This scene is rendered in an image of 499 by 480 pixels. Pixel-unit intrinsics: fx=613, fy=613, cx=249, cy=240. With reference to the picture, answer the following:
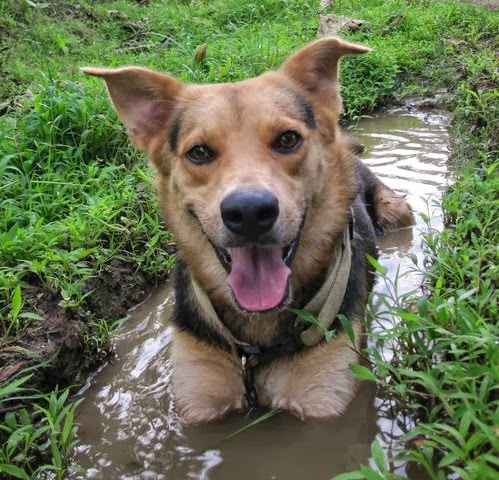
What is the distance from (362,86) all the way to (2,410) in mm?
6623

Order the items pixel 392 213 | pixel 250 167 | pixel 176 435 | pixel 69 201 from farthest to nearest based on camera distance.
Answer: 1. pixel 392 213
2. pixel 69 201
3. pixel 176 435
4. pixel 250 167

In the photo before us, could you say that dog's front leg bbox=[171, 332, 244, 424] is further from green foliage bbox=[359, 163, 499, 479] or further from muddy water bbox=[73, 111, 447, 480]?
green foliage bbox=[359, 163, 499, 479]

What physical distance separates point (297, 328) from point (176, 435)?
0.88m

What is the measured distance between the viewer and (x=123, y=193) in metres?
5.18

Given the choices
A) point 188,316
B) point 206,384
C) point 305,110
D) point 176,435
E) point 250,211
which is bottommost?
point 176,435

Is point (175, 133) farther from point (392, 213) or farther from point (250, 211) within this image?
point (392, 213)

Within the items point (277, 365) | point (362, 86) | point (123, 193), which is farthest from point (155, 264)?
point (362, 86)

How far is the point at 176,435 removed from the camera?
3350 millimetres

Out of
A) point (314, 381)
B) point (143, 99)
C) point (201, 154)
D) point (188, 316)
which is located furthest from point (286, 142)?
point (314, 381)

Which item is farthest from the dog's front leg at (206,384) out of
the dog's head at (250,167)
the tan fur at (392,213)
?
the tan fur at (392,213)

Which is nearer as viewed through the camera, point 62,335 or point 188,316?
point 188,316

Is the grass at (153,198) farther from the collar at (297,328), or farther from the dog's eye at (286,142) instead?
the dog's eye at (286,142)

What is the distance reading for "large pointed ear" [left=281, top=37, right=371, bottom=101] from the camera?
11.9 feet

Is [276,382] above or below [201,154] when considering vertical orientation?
below
